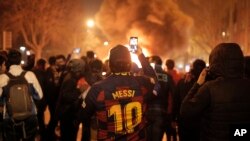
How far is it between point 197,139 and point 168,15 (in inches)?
733

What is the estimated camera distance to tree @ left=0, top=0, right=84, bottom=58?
3522cm

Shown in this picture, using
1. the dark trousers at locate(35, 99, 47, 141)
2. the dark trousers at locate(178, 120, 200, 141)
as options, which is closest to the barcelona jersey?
the dark trousers at locate(178, 120, 200, 141)

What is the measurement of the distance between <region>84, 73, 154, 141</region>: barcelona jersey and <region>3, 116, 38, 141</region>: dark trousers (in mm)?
2433

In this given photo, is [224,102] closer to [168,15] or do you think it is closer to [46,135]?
[46,135]

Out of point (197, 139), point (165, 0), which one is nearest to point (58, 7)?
point (165, 0)

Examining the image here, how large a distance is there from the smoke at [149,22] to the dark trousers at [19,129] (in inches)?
716

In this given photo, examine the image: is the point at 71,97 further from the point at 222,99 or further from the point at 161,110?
the point at 222,99

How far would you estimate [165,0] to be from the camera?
2584 centimetres

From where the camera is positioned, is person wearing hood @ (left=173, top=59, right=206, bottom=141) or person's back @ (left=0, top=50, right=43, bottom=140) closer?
person's back @ (left=0, top=50, right=43, bottom=140)

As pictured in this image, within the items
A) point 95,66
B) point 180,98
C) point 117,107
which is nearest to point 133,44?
point 95,66

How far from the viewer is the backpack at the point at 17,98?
6539 mm

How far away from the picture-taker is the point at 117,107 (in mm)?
4484

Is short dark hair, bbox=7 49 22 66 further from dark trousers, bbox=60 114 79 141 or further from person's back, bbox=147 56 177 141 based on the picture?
person's back, bbox=147 56 177 141

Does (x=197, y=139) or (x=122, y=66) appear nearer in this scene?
(x=122, y=66)
